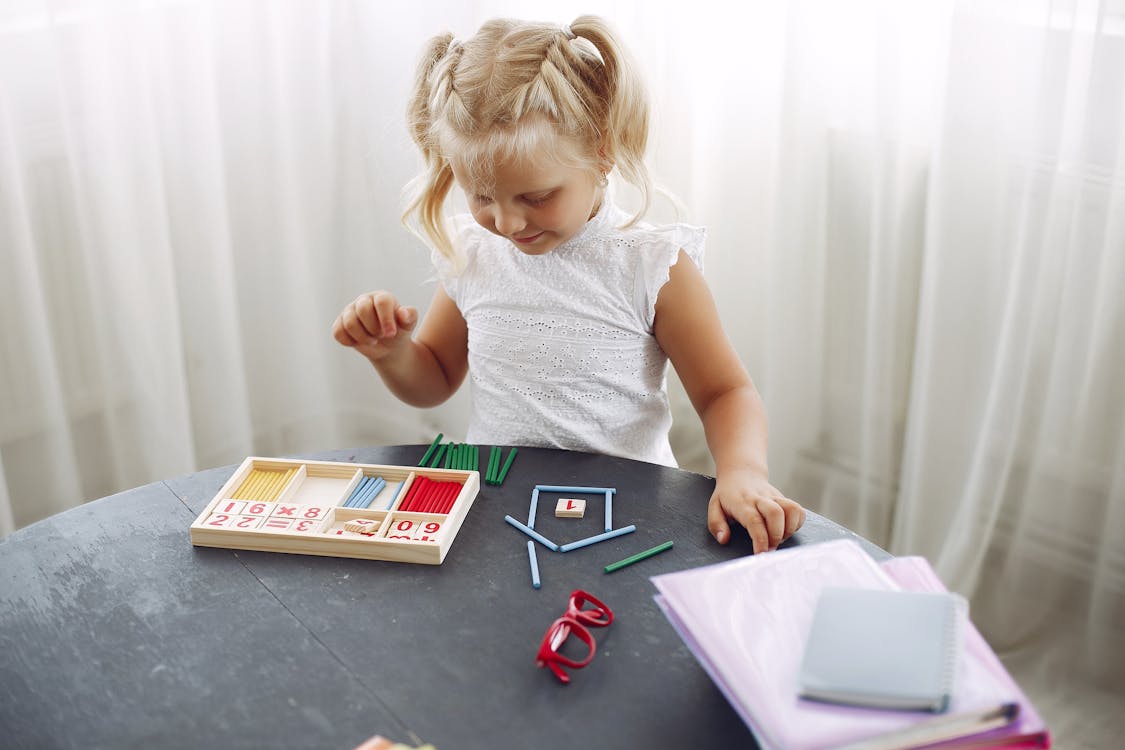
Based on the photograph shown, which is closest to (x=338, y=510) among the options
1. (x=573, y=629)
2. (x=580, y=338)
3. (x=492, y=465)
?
(x=492, y=465)

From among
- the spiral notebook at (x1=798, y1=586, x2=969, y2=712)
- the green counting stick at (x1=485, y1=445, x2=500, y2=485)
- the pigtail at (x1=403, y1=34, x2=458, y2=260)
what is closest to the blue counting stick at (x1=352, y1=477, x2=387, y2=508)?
the green counting stick at (x1=485, y1=445, x2=500, y2=485)

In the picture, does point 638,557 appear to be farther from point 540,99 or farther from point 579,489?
point 540,99

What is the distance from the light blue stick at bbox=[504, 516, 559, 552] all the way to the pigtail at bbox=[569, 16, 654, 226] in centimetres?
40

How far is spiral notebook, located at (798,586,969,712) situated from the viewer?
733 millimetres

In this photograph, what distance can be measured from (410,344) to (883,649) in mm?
755

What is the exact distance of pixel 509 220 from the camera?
1172 millimetres

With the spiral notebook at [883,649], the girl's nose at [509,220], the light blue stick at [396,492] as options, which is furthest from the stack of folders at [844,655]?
the girl's nose at [509,220]

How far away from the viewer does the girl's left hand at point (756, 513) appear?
3.36 ft

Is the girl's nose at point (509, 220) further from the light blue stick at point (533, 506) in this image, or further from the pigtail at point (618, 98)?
the light blue stick at point (533, 506)

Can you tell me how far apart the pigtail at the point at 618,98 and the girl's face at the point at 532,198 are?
0.13 feet

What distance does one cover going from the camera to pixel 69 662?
0.89 metres

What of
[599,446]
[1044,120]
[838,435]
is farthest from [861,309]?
[599,446]

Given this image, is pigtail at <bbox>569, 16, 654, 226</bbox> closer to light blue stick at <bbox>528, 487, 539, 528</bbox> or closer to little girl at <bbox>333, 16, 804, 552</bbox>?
little girl at <bbox>333, 16, 804, 552</bbox>

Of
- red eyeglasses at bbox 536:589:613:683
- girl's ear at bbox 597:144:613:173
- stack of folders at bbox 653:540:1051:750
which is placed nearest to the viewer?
stack of folders at bbox 653:540:1051:750
